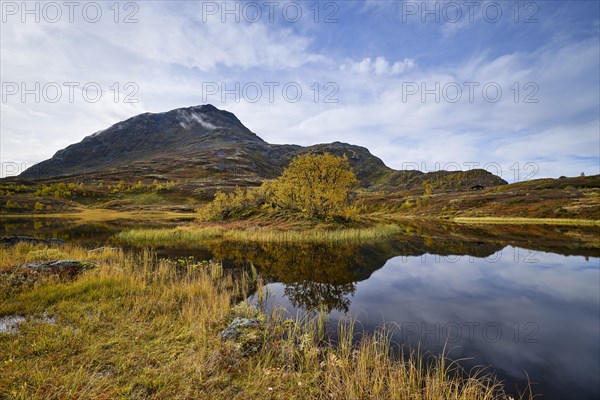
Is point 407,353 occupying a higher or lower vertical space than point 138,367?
lower

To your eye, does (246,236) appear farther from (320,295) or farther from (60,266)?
(320,295)

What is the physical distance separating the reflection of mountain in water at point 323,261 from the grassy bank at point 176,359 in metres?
4.62

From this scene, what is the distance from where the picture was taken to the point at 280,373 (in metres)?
6.91

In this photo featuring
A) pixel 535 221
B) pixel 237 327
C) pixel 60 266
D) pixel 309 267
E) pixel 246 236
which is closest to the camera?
pixel 237 327

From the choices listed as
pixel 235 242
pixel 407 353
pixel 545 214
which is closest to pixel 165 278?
pixel 407 353

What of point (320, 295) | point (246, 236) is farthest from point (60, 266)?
point (246, 236)

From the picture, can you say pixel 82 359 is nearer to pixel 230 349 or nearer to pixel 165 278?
pixel 230 349

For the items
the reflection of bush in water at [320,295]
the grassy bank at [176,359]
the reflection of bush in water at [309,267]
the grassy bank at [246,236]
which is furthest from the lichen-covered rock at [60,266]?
the grassy bank at [246,236]

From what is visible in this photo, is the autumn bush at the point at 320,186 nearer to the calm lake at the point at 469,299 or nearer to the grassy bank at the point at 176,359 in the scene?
the calm lake at the point at 469,299

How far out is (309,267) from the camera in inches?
842

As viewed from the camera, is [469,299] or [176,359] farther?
[469,299]

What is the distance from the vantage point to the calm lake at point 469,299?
880 cm

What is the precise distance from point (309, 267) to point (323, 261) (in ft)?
8.15

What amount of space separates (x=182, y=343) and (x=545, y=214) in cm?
8498
